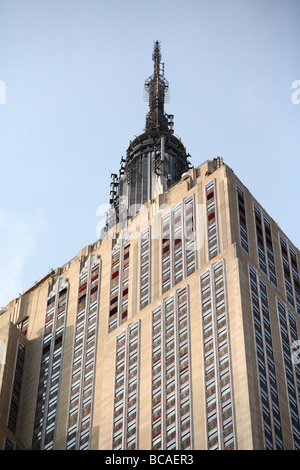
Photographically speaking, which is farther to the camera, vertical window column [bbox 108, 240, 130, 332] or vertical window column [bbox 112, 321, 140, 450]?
vertical window column [bbox 108, 240, 130, 332]

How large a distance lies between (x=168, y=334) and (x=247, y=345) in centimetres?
1435

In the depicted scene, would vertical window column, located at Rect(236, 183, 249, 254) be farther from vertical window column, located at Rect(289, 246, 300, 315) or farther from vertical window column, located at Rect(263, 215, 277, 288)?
vertical window column, located at Rect(289, 246, 300, 315)

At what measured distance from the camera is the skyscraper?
469ft

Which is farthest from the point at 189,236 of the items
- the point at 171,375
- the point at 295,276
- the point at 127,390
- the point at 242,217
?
the point at 127,390

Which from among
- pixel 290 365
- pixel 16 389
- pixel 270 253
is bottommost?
pixel 290 365

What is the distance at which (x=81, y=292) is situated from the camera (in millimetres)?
179750

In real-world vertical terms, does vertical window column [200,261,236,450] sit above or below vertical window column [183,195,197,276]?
below

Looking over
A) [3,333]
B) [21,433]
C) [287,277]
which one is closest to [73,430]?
[21,433]

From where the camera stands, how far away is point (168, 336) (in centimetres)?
15600

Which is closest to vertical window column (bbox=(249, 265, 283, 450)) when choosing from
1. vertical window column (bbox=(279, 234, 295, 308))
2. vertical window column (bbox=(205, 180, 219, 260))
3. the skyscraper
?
the skyscraper

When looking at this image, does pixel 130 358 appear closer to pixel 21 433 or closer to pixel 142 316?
pixel 142 316

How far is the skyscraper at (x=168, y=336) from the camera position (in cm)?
14288

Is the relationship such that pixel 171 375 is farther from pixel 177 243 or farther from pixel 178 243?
pixel 177 243

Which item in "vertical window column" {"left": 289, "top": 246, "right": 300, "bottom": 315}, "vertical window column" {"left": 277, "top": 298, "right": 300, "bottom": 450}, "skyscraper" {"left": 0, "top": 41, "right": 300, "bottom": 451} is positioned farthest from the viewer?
"vertical window column" {"left": 289, "top": 246, "right": 300, "bottom": 315}
